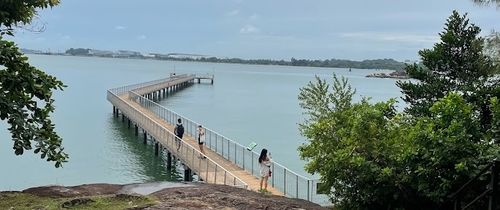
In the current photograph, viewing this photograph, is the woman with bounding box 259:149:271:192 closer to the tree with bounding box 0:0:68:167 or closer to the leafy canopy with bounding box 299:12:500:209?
the leafy canopy with bounding box 299:12:500:209

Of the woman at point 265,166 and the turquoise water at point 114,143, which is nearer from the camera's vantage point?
the woman at point 265,166

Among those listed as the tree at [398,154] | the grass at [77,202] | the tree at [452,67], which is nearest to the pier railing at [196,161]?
the tree at [398,154]

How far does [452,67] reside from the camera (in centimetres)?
1783

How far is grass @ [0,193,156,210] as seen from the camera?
315 inches

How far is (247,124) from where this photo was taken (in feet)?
175

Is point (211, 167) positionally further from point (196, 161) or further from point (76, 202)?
point (76, 202)

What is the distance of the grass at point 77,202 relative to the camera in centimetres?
801

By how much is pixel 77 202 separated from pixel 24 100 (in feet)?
8.78

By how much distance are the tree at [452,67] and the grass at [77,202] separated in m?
10.7

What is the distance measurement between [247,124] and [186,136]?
22.2m

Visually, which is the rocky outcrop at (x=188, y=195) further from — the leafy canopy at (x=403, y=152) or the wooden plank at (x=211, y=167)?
the wooden plank at (x=211, y=167)

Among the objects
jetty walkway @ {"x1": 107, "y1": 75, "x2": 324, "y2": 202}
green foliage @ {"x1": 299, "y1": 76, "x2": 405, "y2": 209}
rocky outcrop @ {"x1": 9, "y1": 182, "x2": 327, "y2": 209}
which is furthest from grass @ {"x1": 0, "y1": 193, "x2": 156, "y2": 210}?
jetty walkway @ {"x1": 107, "y1": 75, "x2": 324, "y2": 202}

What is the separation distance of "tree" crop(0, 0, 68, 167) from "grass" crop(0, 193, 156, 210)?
2162 millimetres

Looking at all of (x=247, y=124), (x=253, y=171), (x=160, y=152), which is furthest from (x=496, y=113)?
(x=247, y=124)
